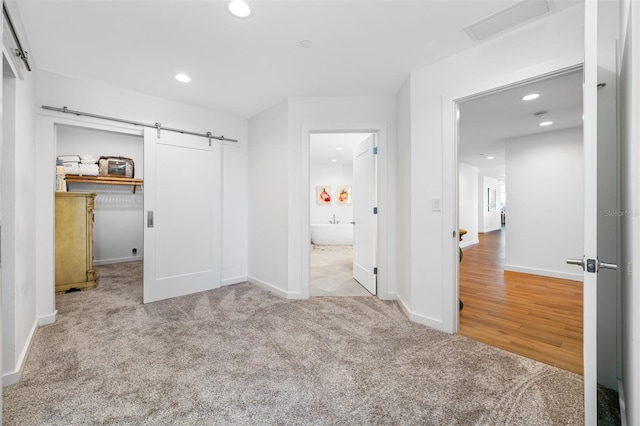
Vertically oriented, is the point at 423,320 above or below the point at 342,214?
below

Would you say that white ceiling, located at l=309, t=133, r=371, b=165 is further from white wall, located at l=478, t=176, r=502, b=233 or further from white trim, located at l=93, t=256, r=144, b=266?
white wall, located at l=478, t=176, r=502, b=233

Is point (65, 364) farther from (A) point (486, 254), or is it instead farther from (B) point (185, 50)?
(A) point (486, 254)

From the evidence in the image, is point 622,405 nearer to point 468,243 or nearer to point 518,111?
point 518,111

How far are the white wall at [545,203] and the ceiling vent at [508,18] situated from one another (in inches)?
139

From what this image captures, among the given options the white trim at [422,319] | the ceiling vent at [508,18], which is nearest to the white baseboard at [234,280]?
the white trim at [422,319]

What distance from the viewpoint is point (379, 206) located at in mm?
3332

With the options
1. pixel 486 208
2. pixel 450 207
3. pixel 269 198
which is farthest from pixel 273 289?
pixel 486 208

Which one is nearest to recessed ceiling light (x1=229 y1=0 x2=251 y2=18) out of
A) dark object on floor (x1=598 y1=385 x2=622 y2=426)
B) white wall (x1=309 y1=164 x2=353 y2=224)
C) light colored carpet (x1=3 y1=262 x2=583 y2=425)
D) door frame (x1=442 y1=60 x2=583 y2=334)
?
door frame (x1=442 y1=60 x2=583 y2=334)

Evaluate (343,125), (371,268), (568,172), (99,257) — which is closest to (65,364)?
(371,268)

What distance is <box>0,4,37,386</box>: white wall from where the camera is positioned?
1798 mm

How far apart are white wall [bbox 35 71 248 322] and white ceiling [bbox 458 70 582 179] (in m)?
2.98

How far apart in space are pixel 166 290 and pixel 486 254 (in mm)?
6655

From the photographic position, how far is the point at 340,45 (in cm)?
228

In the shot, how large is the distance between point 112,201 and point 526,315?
682 cm
